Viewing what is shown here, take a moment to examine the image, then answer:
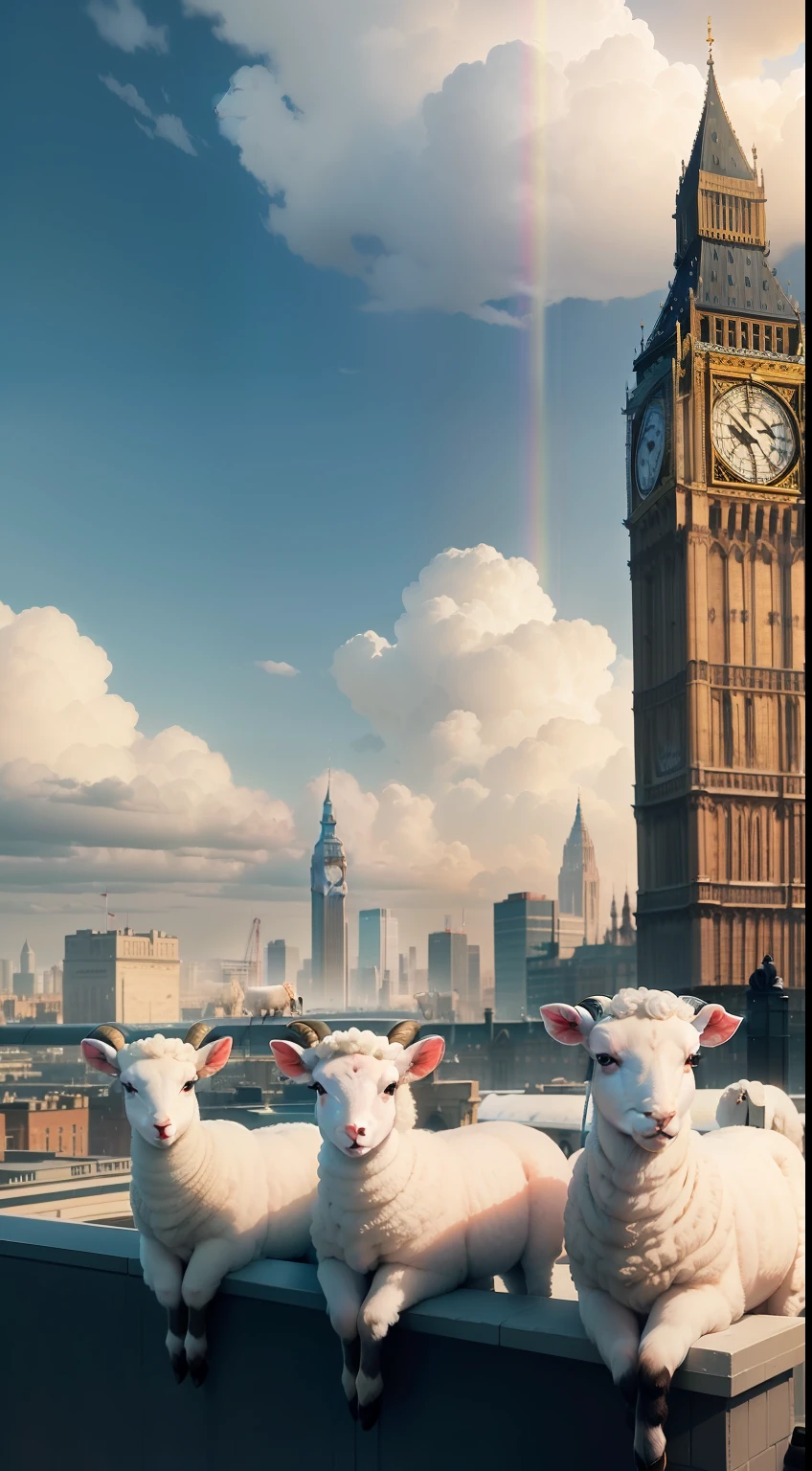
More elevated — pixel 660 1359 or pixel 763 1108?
pixel 763 1108

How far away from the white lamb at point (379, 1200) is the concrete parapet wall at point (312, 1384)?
8.1 inches

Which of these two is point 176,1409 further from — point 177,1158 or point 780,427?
point 780,427

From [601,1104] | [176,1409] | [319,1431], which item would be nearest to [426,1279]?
[319,1431]

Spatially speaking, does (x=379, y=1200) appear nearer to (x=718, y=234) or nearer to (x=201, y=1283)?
(x=201, y=1283)

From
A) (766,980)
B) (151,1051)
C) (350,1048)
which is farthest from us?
(766,980)

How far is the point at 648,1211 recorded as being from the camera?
16.1ft

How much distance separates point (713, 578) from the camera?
217ft

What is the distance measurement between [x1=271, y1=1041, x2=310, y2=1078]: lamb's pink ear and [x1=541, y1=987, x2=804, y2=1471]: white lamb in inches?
44.7

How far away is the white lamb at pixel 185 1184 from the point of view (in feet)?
19.8

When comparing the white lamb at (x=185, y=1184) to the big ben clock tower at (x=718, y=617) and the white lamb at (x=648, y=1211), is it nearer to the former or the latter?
the white lamb at (x=648, y=1211)

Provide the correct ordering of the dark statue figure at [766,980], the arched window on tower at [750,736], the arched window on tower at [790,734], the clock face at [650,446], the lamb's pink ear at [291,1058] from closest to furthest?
the lamb's pink ear at [291,1058]
the dark statue figure at [766,980]
the clock face at [650,446]
the arched window on tower at [750,736]
the arched window on tower at [790,734]

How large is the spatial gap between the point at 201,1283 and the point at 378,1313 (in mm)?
1107

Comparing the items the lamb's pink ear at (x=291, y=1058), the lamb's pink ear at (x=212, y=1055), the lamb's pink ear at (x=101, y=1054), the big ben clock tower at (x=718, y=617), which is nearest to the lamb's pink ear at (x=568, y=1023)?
the lamb's pink ear at (x=291, y=1058)

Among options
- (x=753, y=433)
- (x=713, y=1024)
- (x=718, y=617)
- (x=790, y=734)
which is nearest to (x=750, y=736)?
(x=790, y=734)
